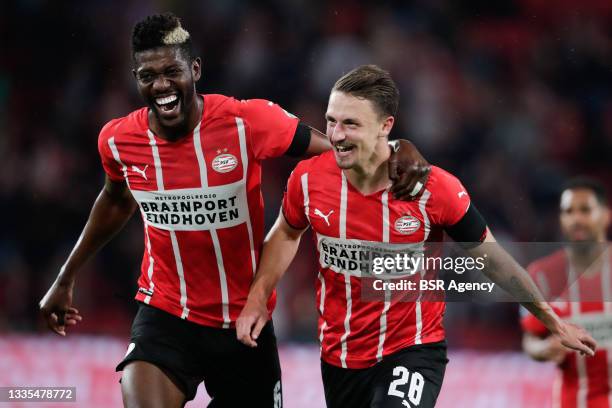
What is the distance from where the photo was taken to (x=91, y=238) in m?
4.88

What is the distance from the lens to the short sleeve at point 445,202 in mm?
4250

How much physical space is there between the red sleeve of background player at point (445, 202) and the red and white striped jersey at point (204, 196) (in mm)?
697

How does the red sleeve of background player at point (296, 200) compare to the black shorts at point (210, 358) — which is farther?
the black shorts at point (210, 358)

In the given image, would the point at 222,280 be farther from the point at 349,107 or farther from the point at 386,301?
the point at 349,107

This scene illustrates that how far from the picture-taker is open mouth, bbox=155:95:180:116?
4375 millimetres

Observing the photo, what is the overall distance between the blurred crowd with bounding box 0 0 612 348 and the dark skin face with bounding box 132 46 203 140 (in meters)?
3.87

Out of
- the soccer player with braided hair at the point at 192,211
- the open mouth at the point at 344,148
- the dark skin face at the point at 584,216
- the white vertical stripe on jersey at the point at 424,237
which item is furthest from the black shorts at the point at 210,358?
the dark skin face at the point at 584,216

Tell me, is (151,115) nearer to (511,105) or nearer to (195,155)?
(195,155)

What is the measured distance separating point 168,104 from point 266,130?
17.4 inches

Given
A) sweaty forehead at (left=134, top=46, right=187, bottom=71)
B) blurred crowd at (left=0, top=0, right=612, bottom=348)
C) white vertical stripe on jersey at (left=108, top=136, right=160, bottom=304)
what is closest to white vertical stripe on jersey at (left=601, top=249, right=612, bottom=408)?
white vertical stripe on jersey at (left=108, top=136, right=160, bottom=304)

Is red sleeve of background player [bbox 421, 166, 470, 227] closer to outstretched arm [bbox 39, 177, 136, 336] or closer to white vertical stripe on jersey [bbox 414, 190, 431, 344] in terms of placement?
white vertical stripe on jersey [bbox 414, 190, 431, 344]

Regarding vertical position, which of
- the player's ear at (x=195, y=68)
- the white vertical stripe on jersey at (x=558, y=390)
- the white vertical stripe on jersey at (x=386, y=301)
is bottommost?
the white vertical stripe on jersey at (x=558, y=390)

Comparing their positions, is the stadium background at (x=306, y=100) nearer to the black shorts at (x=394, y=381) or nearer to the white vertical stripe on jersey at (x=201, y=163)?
the black shorts at (x=394, y=381)

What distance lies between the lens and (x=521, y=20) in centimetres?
1029
